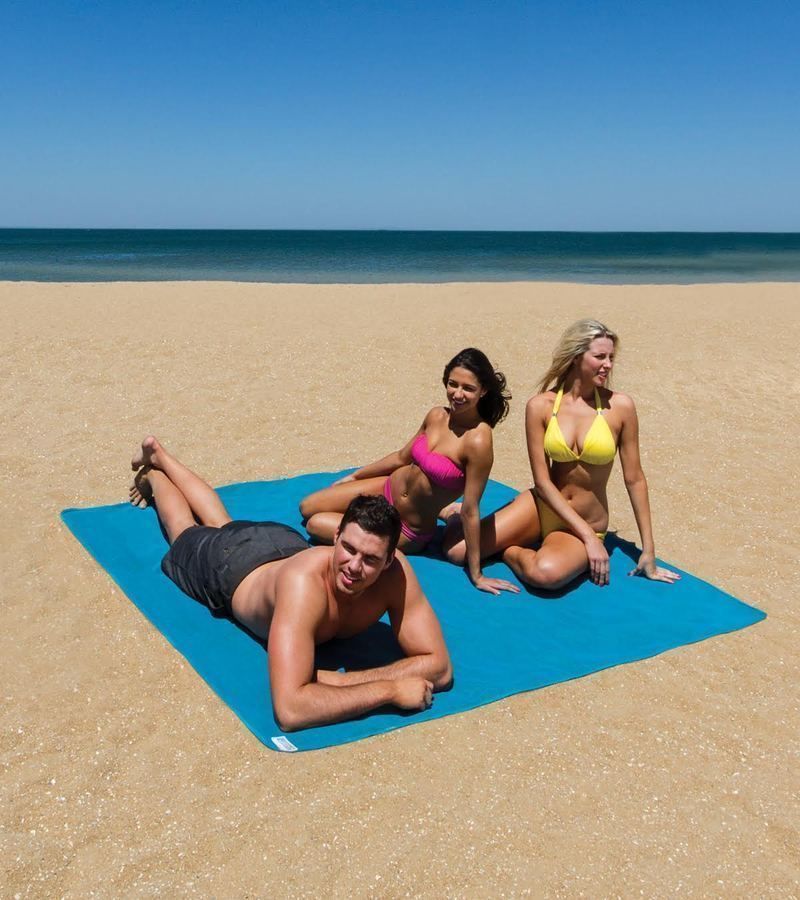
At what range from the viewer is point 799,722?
361 centimetres

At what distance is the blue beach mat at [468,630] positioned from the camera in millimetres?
3562

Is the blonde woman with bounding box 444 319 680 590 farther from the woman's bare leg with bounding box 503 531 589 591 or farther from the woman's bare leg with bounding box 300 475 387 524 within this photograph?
the woman's bare leg with bounding box 300 475 387 524

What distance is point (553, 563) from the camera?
460 centimetres

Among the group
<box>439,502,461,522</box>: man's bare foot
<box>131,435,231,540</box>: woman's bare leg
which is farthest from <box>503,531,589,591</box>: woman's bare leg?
<box>131,435,231,540</box>: woman's bare leg

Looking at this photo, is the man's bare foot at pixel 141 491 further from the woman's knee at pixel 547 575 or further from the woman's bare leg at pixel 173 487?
the woman's knee at pixel 547 575

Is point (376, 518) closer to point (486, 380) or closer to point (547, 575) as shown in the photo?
point (486, 380)

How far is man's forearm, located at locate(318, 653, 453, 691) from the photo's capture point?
347cm

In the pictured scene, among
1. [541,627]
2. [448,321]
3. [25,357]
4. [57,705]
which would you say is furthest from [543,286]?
[57,705]

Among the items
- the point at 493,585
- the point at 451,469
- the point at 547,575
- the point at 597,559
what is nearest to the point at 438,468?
the point at 451,469

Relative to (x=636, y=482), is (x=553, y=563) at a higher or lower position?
lower

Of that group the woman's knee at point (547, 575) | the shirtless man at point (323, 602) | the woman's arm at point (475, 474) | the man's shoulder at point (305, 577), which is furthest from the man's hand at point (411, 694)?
the woman's knee at point (547, 575)

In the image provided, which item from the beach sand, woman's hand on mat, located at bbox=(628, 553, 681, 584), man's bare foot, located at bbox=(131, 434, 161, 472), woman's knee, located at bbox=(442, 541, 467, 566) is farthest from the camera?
man's bare foot, located at bbox=(131, 434, 161, 472)

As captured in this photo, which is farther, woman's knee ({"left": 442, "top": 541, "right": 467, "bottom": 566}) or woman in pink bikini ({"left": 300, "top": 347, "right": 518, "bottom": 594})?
woman's knee ({"left": 442, "top": 541, "right": 467, "bottom": 566})

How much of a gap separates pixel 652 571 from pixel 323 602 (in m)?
2.30
